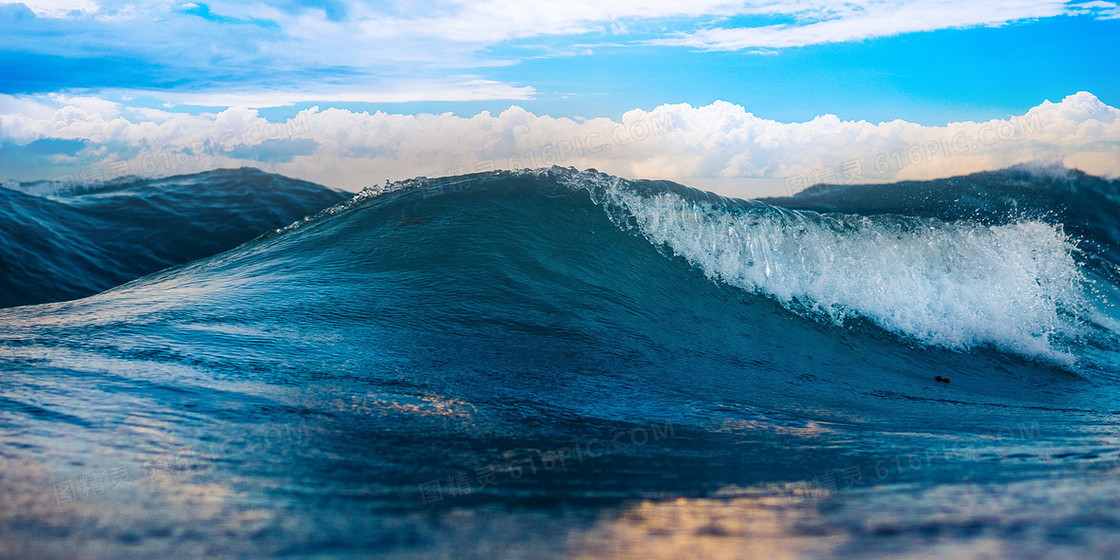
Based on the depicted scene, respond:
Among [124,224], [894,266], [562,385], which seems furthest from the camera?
[124,224]

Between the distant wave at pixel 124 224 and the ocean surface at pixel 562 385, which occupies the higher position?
the distant wave at pixel 124 224

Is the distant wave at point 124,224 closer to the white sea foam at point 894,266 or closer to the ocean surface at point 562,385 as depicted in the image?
the ocean surface at point 562,385

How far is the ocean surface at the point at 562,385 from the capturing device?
2.37 metres

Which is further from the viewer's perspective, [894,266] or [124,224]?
[124,224]

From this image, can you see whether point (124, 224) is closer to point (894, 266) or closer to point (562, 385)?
point (562, 385)

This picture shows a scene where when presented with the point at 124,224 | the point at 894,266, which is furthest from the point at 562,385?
the point at 124,224

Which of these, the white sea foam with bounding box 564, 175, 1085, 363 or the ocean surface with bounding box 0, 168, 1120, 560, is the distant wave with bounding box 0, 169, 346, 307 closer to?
the ocean surface with bounding box 0, 168, 1120, 560

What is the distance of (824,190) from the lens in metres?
23.0

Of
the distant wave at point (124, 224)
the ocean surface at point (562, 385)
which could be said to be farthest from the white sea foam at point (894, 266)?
the distant wave at point (124, 224)

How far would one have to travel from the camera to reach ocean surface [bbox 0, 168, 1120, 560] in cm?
237

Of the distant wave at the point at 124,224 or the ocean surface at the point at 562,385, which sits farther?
the distant wave at the point at 124,224

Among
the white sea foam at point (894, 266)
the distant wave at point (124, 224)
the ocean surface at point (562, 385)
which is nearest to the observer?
the ocean surface at point (562, 385)

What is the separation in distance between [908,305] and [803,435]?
6.22 metres

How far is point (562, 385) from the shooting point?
4.75 metres
